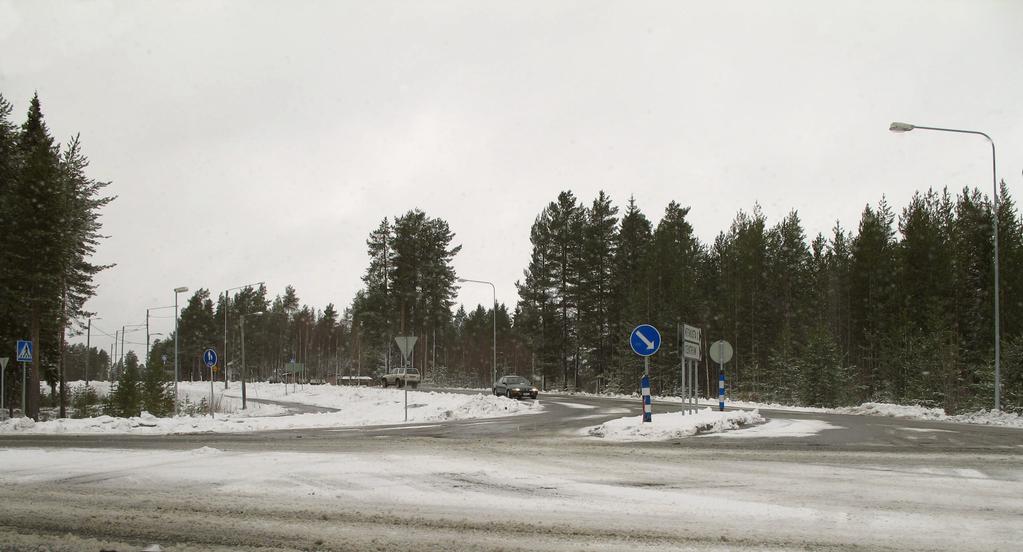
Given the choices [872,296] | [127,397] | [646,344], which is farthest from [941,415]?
[127,397]

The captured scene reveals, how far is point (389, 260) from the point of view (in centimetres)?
7456

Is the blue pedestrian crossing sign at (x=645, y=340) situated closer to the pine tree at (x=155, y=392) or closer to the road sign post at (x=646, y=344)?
the road sign post at (x=646, y=344)

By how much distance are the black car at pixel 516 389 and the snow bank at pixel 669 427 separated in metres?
21.6

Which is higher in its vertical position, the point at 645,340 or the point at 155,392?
the point at 645,340

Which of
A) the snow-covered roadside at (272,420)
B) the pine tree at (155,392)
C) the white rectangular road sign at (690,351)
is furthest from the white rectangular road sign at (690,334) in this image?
the pine tree at (155,392)

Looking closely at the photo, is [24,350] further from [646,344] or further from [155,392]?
[646,344]

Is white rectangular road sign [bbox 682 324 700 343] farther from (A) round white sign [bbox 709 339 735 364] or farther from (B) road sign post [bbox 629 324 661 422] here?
(A) round white sign [bbox 709 339 735 364]

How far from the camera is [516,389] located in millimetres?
39469

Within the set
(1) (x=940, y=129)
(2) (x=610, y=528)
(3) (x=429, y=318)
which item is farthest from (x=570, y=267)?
(2) (x=610, y=528)

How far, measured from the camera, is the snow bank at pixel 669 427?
15.1 m

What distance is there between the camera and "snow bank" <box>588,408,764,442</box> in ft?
49.5

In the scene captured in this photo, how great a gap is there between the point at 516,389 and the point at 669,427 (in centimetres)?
2436

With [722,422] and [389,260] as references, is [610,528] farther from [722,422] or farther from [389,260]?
[389,260]

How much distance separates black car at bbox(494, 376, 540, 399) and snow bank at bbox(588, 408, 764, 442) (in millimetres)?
21569
